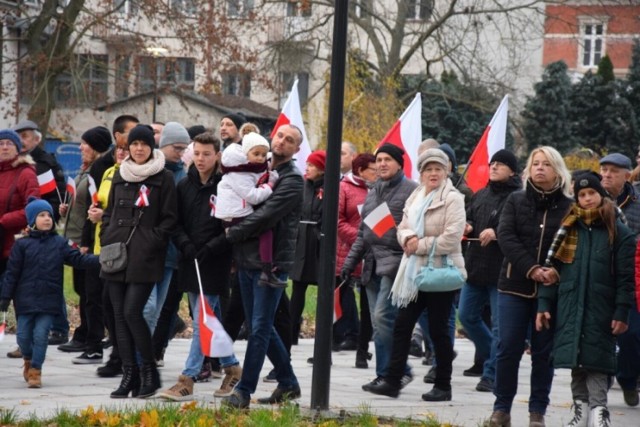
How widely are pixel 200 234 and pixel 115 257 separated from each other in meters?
0.69

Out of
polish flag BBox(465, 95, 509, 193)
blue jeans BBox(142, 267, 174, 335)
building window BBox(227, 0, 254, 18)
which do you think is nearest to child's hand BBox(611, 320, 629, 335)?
blue jeans BBox(142, 267, 174, 335)

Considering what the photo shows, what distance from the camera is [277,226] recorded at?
357 inches

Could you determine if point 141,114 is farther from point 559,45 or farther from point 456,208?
point 456,208

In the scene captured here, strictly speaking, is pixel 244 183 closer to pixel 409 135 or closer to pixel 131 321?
pixel 131 321

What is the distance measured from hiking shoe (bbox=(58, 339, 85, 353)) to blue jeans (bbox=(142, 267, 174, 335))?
2111mm

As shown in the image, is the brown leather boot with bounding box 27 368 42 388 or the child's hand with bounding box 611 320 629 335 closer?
the child's hand with bounding box 611 320 629 335

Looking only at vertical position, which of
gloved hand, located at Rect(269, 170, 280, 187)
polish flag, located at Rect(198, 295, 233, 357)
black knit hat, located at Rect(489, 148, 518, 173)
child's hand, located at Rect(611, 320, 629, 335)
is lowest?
polish flag, located at Rect(198, 295, 233, 357)

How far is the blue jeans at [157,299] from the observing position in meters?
10.6

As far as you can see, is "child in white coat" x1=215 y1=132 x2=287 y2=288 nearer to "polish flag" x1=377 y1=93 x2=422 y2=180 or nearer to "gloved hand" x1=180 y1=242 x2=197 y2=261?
"gloved hand" x1=180 y1=242 x2=197 y2=261

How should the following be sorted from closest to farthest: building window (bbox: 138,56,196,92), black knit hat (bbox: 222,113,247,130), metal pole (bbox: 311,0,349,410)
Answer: metal pole (bbox: 311,0,349,410), black knit hat (bbox: 222,113,247,130), building window (bbox: 138,56,196,92)

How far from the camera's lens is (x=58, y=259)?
404 inches

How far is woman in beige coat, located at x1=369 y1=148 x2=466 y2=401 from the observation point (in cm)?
989

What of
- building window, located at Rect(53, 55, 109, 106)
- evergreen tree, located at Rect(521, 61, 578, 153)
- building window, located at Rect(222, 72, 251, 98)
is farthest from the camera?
evergreen tree, located at Rect(521, 61, 578, 153)

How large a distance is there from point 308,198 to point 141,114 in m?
41.0
